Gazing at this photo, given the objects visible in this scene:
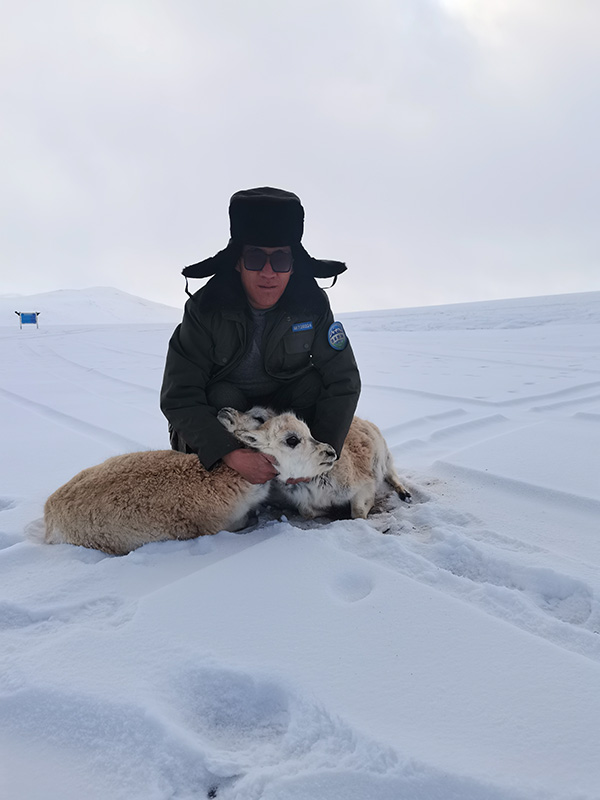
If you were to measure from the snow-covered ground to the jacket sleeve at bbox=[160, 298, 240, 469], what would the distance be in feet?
1.76

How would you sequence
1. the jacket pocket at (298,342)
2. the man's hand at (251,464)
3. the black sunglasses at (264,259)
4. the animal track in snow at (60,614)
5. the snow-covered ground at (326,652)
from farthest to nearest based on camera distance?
the jacket pocket at (298,342), the black sunglasses at (264,259), the man's hand at (251,464), the animal track in snow at (60,614), the snow-covered ground at (326,652)

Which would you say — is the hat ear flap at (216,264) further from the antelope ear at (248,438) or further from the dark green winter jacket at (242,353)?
the antelope ear at (248,438)

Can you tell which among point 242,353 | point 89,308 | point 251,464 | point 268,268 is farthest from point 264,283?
point 89,308

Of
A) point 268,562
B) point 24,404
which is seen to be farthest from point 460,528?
point 24,404

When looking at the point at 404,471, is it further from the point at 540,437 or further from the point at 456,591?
the point at 456,591

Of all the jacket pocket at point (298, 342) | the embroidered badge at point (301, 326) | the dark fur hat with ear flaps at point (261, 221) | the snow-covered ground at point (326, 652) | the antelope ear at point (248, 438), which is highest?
the dark fur hat with ear flaps at point (261, 221)

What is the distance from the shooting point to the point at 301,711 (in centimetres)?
143

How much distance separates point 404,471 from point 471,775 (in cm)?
259

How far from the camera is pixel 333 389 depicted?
3086 millimetres

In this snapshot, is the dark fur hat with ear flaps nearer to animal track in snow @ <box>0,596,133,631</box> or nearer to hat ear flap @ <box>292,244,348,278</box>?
hat ear flap @ <box>292,244,348,278</box>

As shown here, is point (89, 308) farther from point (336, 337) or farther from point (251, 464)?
point (251, 464)

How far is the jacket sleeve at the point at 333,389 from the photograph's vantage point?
2941mm

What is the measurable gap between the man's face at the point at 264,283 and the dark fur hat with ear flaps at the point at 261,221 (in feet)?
0.24

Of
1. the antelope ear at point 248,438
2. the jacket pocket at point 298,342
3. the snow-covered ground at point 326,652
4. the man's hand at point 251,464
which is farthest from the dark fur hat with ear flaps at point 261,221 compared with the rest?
the snow-covered ground at point 326,652
